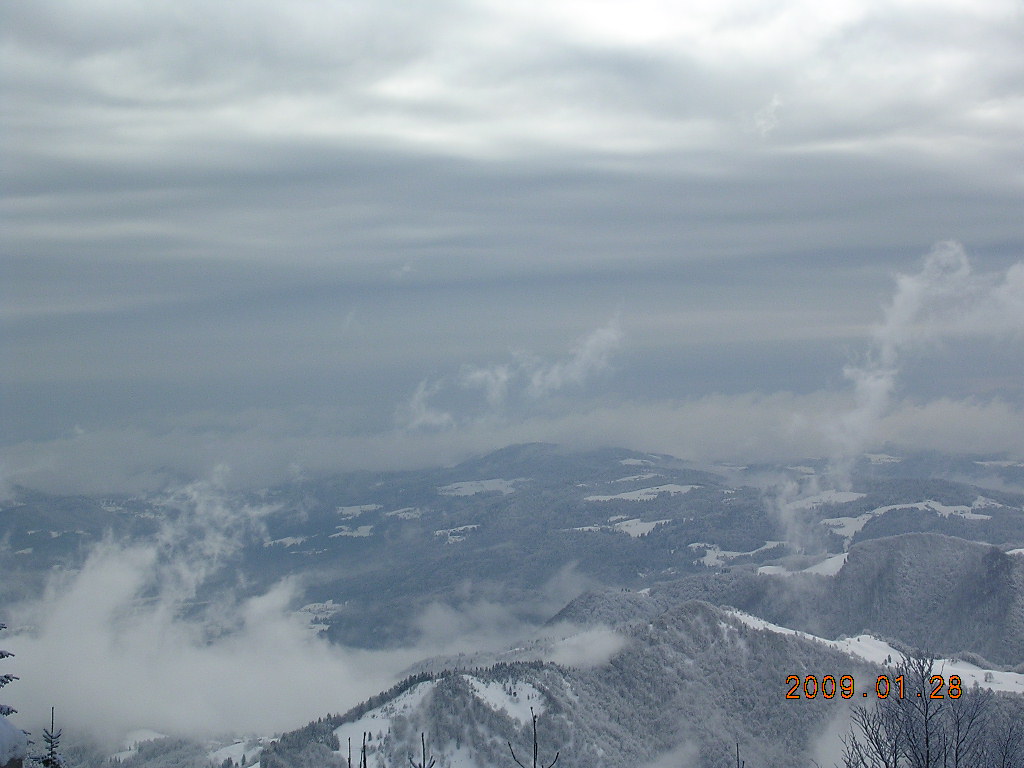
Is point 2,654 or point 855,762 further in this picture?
point 855,762

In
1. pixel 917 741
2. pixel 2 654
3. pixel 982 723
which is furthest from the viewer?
pixel 982 723

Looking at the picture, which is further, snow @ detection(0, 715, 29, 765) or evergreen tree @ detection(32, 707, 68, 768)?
evergreen tree @ detection(32, 707, 68, 768)

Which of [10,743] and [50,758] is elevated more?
[10,743]

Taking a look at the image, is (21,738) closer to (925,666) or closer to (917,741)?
(917,741)

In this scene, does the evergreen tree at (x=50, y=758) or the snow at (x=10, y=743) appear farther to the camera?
the evergreen tree at (x=50, y=758)

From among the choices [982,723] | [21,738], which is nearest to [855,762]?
[982,723]

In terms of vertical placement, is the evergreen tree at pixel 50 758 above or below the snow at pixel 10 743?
below

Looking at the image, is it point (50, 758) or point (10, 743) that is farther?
point (50, 758)

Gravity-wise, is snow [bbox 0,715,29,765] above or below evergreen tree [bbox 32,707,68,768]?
above
